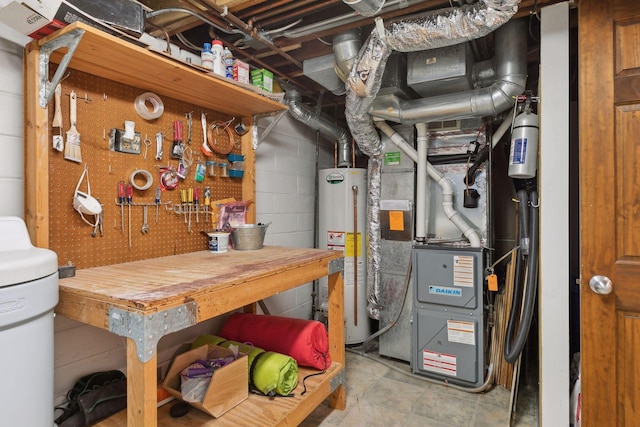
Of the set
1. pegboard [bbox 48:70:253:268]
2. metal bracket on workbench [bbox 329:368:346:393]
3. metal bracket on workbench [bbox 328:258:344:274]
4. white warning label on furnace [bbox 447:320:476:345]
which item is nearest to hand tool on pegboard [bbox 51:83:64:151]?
pegboard [bbox 48:70:253:268]

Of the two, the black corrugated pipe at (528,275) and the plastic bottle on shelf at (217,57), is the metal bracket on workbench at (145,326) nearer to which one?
the plastic bottle on shelf at (217,57)

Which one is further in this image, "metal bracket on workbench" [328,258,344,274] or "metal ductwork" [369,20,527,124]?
"metal ductwork" [369,20,527,124]

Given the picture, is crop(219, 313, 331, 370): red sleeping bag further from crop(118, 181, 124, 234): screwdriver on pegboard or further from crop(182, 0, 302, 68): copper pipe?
crop(182, 0, 302, 68): copper pipe

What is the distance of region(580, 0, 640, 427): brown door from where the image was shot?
57.9 inches

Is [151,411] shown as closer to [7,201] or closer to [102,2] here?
[7,201]

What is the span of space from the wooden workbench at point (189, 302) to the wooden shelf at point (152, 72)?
0.85 meters

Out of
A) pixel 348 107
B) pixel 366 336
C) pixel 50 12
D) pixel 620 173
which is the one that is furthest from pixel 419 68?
pixel 366 336

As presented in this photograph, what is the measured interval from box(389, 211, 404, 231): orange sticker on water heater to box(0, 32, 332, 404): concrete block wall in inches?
33.0

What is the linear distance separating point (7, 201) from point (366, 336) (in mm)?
2634

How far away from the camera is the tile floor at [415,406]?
2000 millimetres

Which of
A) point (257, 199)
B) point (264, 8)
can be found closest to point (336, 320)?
point (257, 199)

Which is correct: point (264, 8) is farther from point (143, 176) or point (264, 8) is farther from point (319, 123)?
point (319, 123)

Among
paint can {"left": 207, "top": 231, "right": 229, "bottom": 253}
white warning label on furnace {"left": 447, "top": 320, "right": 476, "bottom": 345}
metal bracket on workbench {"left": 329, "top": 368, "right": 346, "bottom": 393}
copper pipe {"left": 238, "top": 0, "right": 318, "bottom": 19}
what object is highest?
copper pipe {"left": 238, "top": 0, "right": 318, "bottom": 19}

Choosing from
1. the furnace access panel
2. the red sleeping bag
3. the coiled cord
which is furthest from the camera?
the furnace access panel
